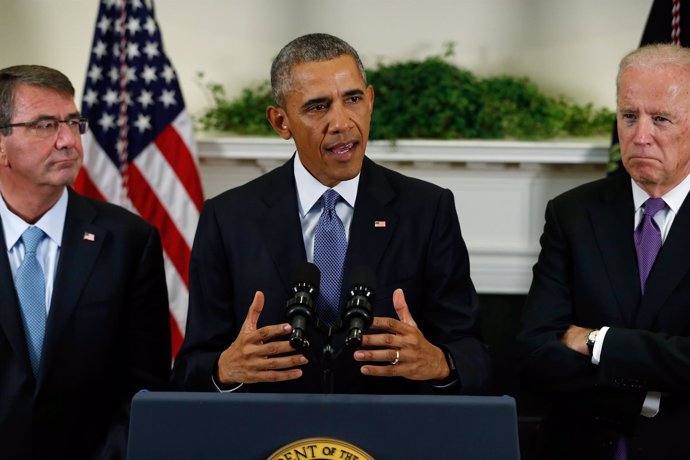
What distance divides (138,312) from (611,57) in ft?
9.43

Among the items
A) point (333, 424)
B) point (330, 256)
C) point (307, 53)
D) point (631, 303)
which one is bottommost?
point (333, 424)

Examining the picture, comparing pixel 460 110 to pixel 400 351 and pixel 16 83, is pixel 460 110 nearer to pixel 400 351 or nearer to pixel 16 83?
pixel 16 83

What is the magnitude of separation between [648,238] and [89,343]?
1.60 m

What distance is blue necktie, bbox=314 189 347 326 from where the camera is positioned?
2625 millimetres

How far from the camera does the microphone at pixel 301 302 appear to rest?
199cm

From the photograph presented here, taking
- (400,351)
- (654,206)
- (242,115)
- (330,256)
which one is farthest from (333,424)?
(242,115)

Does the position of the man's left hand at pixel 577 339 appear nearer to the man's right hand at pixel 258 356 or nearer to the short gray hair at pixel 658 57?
the short gray hair at pixel 658 57

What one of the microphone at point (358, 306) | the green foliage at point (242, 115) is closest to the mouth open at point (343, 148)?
the microphone at point (358, 306)

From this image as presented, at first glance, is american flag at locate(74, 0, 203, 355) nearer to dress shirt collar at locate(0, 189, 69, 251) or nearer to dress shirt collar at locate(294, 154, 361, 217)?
dress shirt collar at locate(0, 189, 69, 251)

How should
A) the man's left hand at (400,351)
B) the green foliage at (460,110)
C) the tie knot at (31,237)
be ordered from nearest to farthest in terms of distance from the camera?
1. the man's left hand at (400,351)
2. the tie knot at (31,237)
3. the green foliage at (460,110)

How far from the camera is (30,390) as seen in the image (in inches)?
109

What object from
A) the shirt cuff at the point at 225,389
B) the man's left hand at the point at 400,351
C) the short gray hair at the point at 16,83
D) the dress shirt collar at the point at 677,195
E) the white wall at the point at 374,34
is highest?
the white wall at the point at 374,34

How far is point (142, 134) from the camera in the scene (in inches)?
173

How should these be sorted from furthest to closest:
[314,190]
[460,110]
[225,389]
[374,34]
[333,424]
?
[374,34] < [460,110] < [314,190] < [225,389] < [333,424]
